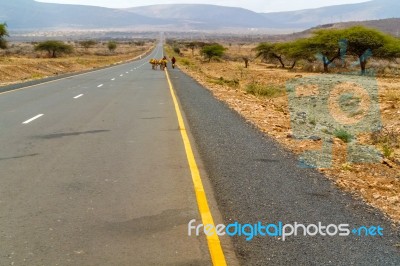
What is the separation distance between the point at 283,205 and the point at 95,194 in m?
2.63

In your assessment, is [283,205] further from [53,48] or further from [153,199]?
[53,48]

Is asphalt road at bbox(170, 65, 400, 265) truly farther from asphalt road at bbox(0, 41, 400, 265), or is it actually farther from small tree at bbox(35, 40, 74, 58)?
small tree at bbox(35, 40, 74, 58)

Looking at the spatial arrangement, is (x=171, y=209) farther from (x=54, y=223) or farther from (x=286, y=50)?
(x=286, y=50)

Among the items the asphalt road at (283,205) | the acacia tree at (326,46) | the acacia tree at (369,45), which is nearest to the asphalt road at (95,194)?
the asphalt road at (283,205)

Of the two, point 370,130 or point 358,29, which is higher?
point 358,29

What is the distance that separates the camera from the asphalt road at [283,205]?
14.8 feet

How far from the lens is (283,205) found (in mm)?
5844

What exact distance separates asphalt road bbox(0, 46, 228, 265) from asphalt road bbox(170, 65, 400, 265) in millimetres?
552

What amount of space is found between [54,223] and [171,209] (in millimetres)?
1455

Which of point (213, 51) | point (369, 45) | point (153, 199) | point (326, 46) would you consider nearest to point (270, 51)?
point (326, 46)

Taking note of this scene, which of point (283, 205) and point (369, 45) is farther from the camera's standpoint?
point (369, 45)

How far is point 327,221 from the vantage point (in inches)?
210

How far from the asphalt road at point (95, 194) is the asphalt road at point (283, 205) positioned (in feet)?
1.81

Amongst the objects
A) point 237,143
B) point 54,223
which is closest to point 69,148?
point 237,143
